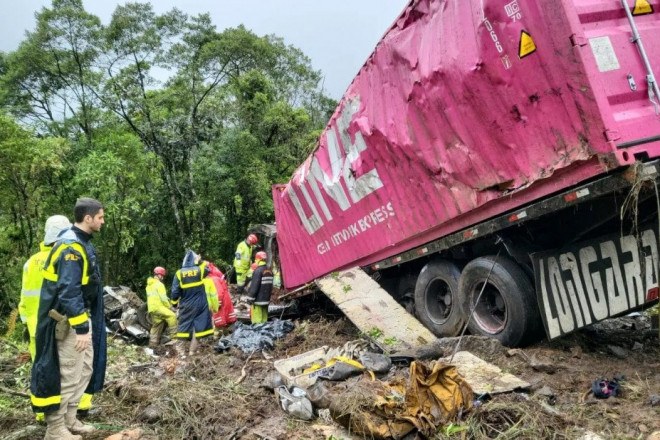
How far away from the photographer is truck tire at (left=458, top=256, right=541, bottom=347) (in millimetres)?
4320

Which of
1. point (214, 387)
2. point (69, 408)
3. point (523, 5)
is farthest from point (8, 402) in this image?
point (523, 5)

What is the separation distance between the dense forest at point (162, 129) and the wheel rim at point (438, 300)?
1169 cm

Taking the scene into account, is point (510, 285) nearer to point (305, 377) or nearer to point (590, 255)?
point (590, 255)

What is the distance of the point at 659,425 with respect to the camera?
2.92m

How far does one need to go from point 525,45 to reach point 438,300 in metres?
3.04

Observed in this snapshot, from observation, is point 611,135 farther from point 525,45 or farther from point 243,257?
point 243,257

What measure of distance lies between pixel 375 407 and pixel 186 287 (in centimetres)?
417

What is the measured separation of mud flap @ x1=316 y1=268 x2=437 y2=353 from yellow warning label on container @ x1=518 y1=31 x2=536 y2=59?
2.79 metres

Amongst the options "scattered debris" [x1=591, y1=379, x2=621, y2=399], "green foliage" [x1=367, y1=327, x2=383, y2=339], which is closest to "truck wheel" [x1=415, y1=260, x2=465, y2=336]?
"green foliage" [x1=367, y1=327, x2=383, y2=339]

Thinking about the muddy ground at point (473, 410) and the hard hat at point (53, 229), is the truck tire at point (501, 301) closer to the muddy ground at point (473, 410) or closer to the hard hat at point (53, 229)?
the muddy ground at point (473, 410)

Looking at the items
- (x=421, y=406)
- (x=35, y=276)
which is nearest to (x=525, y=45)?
(x=421, y=406)

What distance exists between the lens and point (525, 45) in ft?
11.2

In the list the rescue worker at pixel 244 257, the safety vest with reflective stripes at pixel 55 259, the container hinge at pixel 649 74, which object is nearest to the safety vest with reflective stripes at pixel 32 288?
the safety vest with reflective stripes at pixel 55 259

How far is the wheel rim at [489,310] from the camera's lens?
4.70 metres
